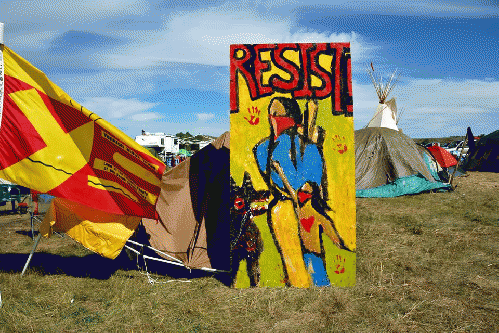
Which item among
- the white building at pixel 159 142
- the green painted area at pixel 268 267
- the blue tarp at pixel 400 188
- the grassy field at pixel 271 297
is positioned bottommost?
the grassy field at pixel 271 297

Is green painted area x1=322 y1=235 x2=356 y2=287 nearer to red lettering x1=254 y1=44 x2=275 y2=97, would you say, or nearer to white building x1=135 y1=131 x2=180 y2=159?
red lettering x1=254 y1=44 x2=275 y2=97

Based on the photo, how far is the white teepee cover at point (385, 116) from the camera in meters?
18.8

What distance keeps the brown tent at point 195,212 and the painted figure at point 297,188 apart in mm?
1425

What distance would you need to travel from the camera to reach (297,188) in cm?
591

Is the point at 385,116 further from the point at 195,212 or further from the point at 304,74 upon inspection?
the point at 195,212

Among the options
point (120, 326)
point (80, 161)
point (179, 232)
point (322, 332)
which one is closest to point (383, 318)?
point (322, 332)

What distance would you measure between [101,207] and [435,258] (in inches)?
239

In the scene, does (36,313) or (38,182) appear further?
(38,182)

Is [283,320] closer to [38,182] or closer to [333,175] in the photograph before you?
[333,175]

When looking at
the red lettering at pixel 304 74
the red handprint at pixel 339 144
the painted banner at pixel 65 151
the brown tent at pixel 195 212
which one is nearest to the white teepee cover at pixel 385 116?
the brown tent at pixel 195 212

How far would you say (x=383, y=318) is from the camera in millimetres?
4754

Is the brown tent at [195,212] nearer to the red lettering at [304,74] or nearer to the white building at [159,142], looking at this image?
the red lettering at [304,74]

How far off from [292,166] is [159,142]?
105 ft

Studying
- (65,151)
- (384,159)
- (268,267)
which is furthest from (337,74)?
(384,159)
